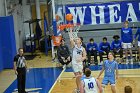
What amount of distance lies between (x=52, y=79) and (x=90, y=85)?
625 cm

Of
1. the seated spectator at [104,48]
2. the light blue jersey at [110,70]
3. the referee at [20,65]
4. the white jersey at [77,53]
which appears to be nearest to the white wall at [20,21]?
the seated spectator at [104,48]

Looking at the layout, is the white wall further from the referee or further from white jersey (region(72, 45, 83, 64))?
white jersey (region(72, 45, 83, 64))

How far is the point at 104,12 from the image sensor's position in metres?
18.7

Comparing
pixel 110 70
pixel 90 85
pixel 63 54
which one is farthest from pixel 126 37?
pixel 90 85

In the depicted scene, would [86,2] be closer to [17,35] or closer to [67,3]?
[67,3]

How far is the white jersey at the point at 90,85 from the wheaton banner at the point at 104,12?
10.8 m

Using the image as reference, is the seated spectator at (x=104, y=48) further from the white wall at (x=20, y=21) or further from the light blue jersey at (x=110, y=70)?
the white wall at (x=20, y=21)

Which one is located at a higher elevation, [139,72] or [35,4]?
[35,4]

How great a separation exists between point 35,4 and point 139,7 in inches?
323

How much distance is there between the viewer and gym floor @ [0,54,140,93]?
40.6 ft

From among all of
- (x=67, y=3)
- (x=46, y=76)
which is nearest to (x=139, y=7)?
(x=67, y=3)

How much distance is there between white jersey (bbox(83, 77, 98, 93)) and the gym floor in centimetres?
370

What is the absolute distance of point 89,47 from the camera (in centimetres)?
1565

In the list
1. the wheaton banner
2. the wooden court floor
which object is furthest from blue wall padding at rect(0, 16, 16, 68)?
the wooden court floor
